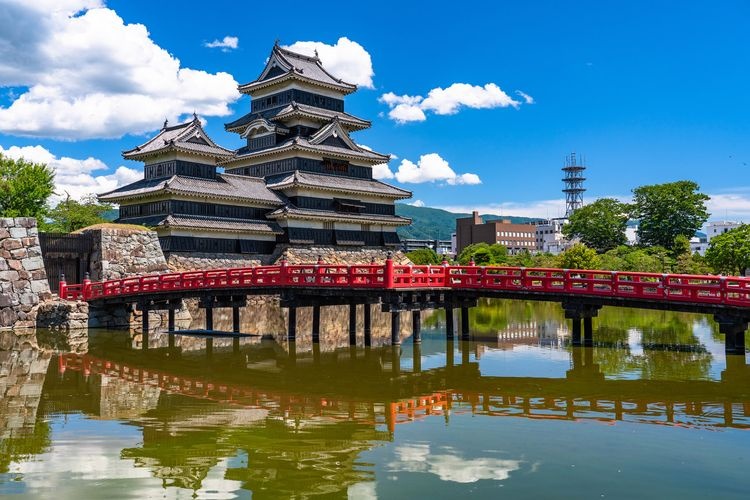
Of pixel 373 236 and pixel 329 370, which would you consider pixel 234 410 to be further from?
pixel 373 236

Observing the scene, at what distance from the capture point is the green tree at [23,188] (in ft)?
158

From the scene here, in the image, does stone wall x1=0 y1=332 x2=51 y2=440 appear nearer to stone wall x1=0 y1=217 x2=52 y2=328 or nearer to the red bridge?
stone wall x1=0 y1=217 x2=52 y2=328

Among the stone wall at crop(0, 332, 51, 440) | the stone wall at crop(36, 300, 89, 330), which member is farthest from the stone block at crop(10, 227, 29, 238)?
the stone wall at crop(0, 332, 51, 440)

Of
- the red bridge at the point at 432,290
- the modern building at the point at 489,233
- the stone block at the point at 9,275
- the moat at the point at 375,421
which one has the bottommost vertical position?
the moat at the point at 375,421

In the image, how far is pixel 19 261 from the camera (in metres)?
31.6

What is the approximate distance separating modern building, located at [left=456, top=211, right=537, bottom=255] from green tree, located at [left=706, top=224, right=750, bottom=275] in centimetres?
7414

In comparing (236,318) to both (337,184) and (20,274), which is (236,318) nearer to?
(20,274)

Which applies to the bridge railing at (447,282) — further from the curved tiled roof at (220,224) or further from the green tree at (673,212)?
the green tree at (673,212)

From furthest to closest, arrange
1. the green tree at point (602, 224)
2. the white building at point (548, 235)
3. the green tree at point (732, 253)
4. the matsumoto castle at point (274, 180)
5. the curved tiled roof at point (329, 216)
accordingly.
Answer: the white building at point (548, 235) → the green tree at point (602, 224) → the green tree at point (732, 253) → the curved tiled roof at point (329, 216) → the matsumoto castle at point (274, 180)

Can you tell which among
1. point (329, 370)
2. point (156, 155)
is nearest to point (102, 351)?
point (329, 370)

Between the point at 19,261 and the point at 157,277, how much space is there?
718 cm

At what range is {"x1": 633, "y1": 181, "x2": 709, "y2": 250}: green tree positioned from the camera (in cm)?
7806

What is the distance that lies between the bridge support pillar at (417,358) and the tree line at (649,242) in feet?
118

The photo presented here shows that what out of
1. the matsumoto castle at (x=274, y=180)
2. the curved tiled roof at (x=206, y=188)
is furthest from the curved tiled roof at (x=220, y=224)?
the curved tiled roof at (x=206, y=188)
